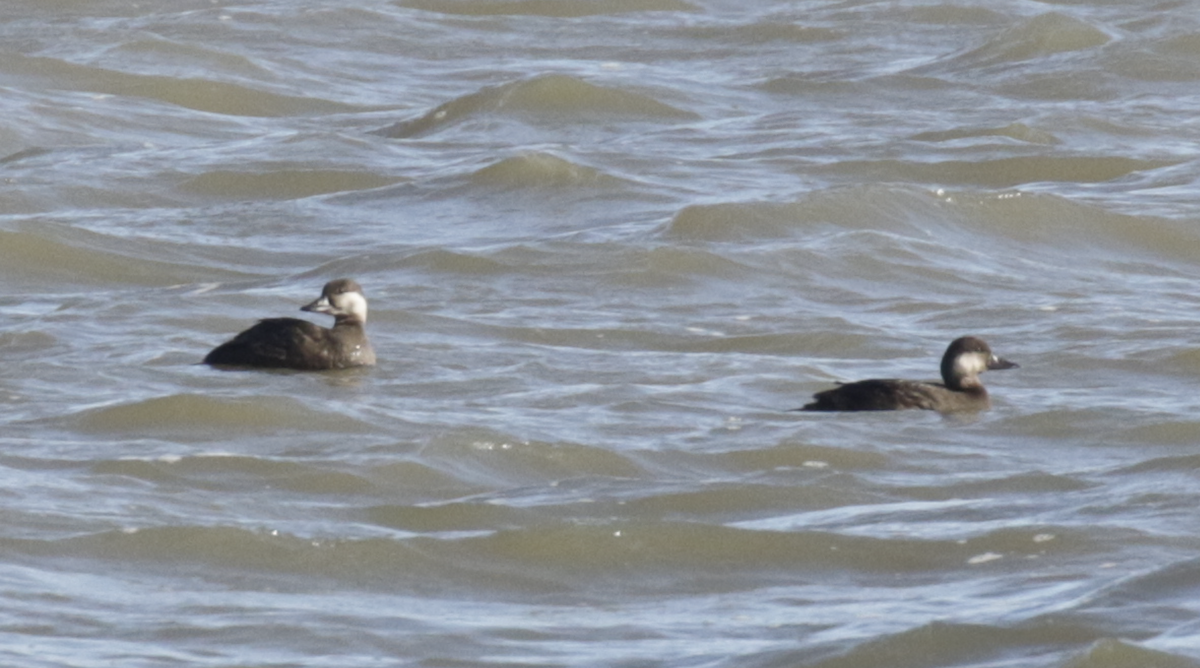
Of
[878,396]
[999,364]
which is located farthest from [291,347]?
[999,364]

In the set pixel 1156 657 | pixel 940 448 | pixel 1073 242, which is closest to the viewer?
pixel 1156 657

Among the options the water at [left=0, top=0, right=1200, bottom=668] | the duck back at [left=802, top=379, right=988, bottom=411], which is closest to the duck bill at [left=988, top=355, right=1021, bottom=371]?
the water at [left=0, top=0, right=1200, bottom=668]

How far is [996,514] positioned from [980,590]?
1196 millimetres

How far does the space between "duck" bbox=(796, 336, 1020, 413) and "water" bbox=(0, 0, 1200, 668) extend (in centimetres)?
13

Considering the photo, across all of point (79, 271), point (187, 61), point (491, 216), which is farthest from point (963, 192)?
point (187, 61)

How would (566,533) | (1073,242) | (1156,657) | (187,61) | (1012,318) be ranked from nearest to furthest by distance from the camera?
(1156,657) → (566,533) → (1012,318) → (1073,242) → (187,61)

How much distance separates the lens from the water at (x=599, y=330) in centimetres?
822

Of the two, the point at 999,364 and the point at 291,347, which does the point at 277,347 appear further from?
the point at 999,364

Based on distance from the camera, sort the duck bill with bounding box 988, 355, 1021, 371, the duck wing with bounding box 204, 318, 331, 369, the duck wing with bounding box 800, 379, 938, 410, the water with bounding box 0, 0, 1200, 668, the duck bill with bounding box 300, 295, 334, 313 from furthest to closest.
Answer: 1. the duck bill with bounding box 300, 295, 334, 313
2. the duck wing with bounding box 204, 318, 331, 369
3. the duck bill with bounding box 988, 355, 1021, 371
4. the duck wing with bounding box 800, 379, 938, 410
5. the water with bounding box 0, 0, 1200, 668

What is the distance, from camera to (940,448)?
36.0ft

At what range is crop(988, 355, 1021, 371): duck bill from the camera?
12102 mm

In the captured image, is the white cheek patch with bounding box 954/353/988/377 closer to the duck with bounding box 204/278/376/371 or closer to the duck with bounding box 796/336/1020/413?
the duck with bounding box 796/336/1020/413

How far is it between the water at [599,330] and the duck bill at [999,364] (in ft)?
0.47

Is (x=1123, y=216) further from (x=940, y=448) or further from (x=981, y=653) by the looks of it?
(x=981, y=653)
